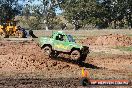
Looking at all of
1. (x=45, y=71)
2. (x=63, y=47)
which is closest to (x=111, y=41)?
(x=63, y=47)

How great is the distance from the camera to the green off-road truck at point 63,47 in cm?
2434

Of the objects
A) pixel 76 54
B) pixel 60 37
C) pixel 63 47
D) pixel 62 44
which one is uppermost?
pixel 60 37

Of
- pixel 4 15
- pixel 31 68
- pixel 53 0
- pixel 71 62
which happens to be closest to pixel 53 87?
pixel 31 68

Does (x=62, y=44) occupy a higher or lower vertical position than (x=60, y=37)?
lower

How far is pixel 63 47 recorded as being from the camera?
2442 cm

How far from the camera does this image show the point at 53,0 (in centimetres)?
9688

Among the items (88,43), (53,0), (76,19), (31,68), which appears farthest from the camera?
(53,0)

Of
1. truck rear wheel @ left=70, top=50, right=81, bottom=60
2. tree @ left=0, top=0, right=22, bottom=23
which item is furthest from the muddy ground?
tree @ left=0, top=0, right=22, bottom=23

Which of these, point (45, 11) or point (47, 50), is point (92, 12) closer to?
point (45, 11)

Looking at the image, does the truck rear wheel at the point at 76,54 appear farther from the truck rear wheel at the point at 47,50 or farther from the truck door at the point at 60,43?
the truck rear wheel at the point at 47,50

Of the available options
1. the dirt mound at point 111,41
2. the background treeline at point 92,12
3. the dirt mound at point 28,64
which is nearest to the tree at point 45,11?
the background treeline at point 92,12

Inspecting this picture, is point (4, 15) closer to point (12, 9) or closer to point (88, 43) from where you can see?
point (12, 9)

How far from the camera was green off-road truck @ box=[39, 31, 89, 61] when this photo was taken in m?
24.3

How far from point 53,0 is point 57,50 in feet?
240
